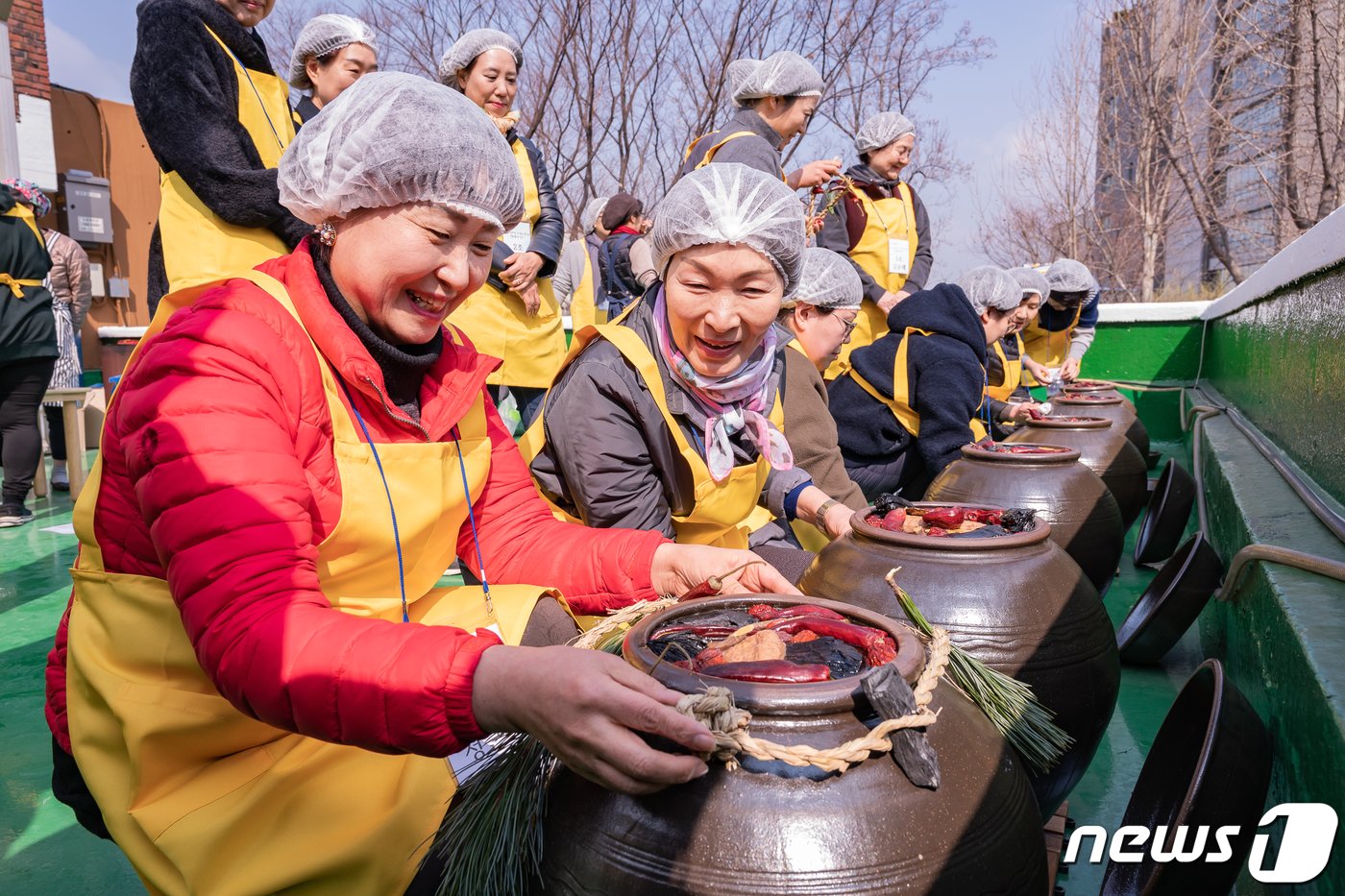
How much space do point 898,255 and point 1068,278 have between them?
269cm

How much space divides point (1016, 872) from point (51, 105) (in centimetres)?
1484

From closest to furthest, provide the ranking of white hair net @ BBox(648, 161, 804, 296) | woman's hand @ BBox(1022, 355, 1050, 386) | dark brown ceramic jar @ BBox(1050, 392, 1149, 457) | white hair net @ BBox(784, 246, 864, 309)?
white hair net @ BBox(648, 161, 804, 296), white hair net @ BBox(784, 246, 864, 309), dark brown ceramic jar @ BBox(1050, 392, 1149, 457), woman's hand @ BBox(1022, 355, 1050, 386)

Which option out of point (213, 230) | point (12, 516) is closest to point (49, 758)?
point (213, 230)

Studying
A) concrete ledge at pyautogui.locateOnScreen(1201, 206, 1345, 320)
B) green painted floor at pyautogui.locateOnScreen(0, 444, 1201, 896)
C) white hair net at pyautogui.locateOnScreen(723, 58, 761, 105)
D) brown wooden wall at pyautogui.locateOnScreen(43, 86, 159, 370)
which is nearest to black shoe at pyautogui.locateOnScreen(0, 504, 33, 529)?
green painted floor at pyautogui.locateOnScreen(0, 444, 1201, 896)

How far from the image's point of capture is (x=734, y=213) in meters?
2.46

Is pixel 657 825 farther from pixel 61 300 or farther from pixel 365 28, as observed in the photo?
Answer: pixel 61 300

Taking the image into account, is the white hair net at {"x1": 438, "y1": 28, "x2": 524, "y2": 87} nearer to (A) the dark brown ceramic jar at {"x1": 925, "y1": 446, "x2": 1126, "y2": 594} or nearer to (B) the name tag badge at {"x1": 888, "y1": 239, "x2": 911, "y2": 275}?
(A) the dark brown ceramic jar at {"x1": 925, "y1": 446, "x2": 1126, "y2": 594}

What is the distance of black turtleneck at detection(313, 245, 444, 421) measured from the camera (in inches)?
64.4

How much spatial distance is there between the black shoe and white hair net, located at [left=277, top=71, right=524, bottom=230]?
529 cm

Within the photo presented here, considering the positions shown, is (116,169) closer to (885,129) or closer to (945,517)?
(885,129)

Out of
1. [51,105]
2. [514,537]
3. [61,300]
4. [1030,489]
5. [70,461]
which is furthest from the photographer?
[51,105]

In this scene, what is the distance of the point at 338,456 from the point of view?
1.56 m

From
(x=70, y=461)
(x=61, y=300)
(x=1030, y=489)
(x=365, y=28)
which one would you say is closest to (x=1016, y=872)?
(x=1030, y=489)

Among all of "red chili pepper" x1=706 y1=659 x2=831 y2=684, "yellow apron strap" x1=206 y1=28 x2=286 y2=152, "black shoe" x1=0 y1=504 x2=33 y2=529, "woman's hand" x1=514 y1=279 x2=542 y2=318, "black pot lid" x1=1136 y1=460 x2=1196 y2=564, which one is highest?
"yellow apron strap" x1=206 y1=28 x2=286 y2=152
